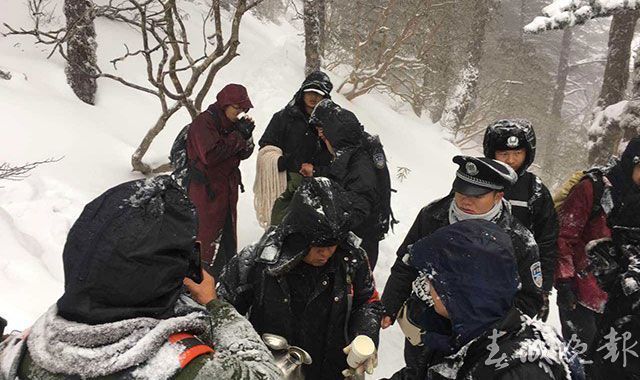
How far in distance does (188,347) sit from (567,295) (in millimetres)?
3066

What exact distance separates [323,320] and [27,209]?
3298 millimetres

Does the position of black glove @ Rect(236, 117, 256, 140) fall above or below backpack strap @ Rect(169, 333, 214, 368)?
below

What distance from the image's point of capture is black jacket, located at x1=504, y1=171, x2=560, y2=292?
3.07 metres

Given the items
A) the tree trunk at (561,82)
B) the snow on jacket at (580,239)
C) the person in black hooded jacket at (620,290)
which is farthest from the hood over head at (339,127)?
the tree trunk at (561,82)

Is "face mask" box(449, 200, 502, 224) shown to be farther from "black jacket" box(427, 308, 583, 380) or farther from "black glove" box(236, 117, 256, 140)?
"black glove" box(236, 117, 256, 140)

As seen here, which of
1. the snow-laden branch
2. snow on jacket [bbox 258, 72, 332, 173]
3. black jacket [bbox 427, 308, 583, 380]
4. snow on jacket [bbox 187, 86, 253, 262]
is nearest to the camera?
black jacket [bbox 427, 308, 583, 380]

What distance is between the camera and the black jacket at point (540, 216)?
10.1ft

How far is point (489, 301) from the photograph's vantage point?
1.52m

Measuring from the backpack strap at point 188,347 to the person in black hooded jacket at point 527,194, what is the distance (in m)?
2.41

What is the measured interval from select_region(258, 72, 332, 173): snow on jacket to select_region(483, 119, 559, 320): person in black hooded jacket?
1682 millimetres

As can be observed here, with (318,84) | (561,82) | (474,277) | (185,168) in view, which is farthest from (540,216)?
(561,82)

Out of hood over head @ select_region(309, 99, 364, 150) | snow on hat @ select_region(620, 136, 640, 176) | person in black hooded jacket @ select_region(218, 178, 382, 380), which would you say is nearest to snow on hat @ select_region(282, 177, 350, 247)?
person in black hooded jacket @ select_region(218, 178, 382, 380)

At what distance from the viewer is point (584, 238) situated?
134 inches

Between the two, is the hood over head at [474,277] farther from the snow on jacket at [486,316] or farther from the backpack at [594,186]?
the backpack at [594,186]
